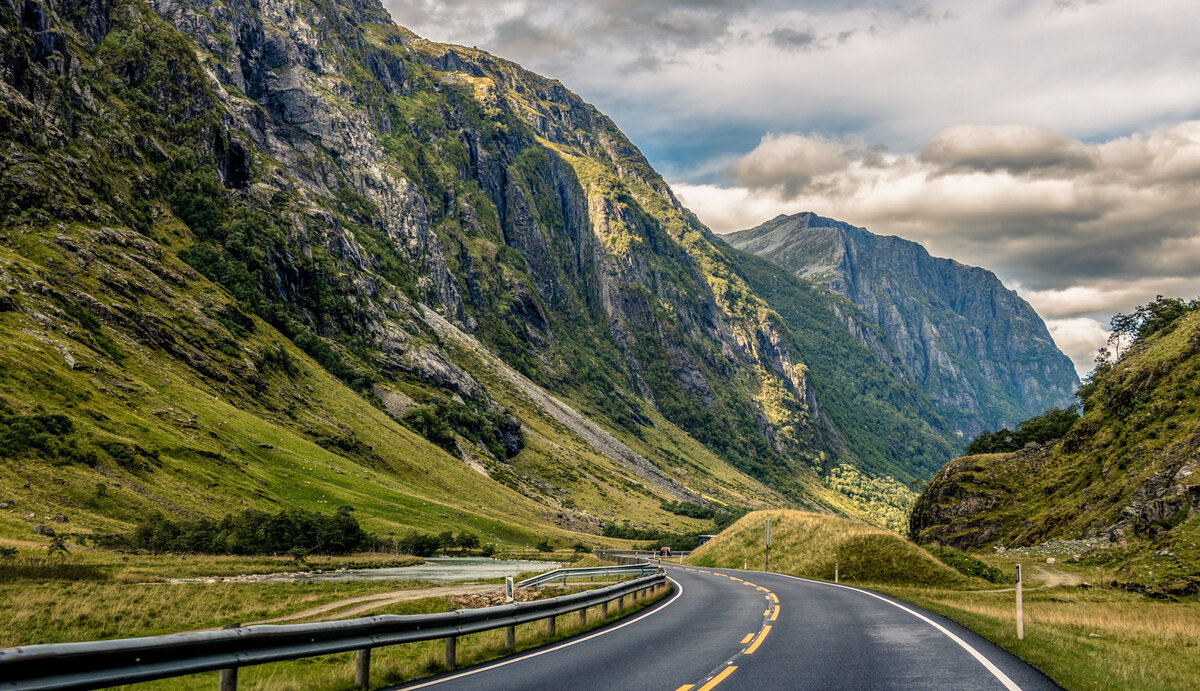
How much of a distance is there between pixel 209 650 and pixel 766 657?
390 inches

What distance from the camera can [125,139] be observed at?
15862 cm

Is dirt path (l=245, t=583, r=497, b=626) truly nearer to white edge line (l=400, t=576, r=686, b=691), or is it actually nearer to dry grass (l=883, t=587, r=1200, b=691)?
white edge line (l=400, t=576, r=686, b=691)

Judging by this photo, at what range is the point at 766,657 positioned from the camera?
14109 mm

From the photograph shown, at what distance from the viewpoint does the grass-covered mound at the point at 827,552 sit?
4225 cm

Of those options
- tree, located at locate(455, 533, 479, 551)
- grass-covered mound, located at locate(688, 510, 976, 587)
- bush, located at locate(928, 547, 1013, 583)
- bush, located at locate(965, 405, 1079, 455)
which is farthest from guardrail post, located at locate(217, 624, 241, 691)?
bush, located at locate(965, 405, 1079, 455)

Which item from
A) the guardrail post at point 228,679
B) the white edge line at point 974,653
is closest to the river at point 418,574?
the white edge line at point 974,653

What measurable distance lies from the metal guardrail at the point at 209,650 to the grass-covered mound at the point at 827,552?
34.7 m

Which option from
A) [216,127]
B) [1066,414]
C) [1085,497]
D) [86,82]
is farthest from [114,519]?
[216,127]

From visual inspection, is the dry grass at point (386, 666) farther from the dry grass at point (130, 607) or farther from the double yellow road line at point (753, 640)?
the dry grass at point (130, 607)

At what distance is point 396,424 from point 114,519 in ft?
295

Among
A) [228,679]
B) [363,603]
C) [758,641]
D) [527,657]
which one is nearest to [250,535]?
[363,603]

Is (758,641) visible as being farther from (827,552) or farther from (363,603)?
(827,552)

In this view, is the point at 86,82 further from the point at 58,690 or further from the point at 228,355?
the point at 58,690

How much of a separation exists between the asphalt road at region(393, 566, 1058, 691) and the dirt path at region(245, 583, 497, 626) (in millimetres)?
13400
